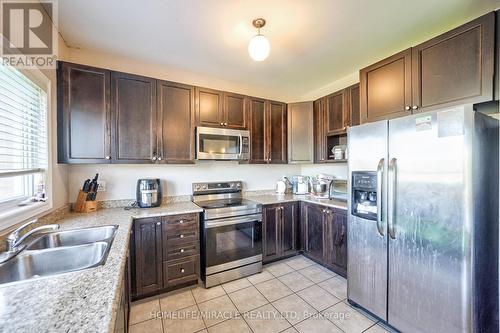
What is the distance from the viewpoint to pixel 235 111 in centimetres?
283

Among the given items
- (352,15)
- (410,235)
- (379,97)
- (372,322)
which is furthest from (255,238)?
(352,15)

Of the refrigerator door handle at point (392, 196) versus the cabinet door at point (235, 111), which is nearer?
the refrigerator door handle at point (392, 196)

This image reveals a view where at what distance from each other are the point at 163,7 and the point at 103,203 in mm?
2055

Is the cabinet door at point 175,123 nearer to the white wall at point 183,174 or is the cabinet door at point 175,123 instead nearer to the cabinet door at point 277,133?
the white wall at point 183,174

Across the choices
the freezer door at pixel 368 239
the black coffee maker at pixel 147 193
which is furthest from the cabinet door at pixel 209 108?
the freezer door at pixel 368 239

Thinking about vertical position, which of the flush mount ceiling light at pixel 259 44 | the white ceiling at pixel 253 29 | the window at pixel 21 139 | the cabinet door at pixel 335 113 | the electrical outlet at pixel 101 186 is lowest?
the electrical outlet at pixel 101 186

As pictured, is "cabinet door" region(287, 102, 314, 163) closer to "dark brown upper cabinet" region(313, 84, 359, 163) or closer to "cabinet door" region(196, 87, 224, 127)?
"dark brown upper cabinet" region(313, 84, 359, 163)

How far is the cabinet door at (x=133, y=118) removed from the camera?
218 cm

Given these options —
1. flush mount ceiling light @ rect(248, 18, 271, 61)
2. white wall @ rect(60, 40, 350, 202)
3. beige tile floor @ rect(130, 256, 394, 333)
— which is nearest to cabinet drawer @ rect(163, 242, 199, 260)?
beige tile floor @ rect(130, 256, 394, 333)

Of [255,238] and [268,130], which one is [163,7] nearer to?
[268,130]

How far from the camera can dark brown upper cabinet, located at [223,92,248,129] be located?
2.76m

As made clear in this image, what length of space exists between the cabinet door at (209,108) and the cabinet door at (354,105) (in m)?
1.63

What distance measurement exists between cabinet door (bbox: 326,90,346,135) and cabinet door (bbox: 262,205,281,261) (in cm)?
131

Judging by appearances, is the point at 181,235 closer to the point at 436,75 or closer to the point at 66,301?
the point at 66,301
